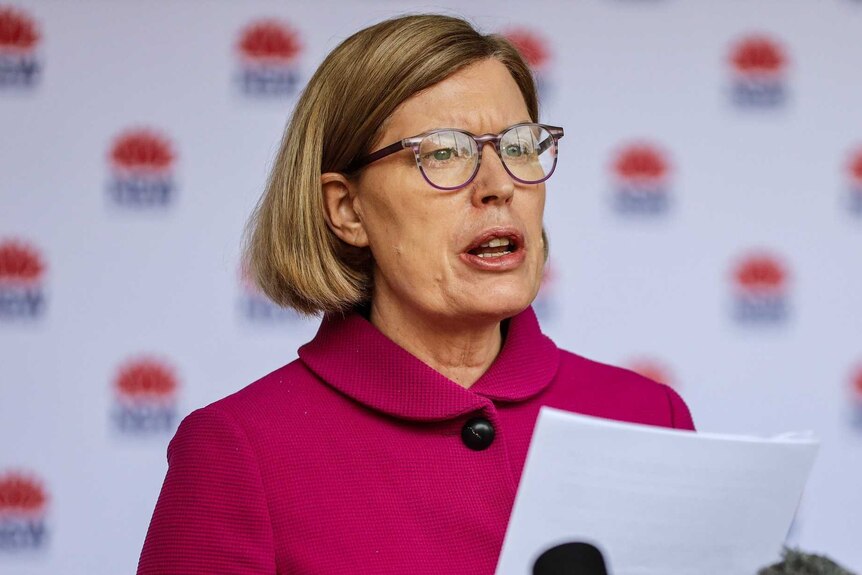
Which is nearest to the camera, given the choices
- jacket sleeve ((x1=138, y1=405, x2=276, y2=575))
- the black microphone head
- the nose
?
the black microphone head

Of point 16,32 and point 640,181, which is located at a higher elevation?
point 16,32

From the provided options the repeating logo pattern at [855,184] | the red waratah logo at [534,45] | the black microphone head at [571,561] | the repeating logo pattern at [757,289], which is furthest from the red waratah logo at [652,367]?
the black microphone head at [571,561]

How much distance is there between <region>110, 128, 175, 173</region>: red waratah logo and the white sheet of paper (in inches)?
71.6

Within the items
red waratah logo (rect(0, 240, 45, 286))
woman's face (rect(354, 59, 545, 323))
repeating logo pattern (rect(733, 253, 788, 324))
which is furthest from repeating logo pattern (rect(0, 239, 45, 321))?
repeating logo pattern (rect(733, 253, 788, 324))

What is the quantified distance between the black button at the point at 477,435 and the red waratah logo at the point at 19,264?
1504mm

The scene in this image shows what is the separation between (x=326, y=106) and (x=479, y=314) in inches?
14.3

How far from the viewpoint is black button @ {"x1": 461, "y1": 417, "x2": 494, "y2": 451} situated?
1.48m

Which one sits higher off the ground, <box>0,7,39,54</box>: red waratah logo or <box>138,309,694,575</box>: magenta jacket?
<box>0,7,39,54</box>: red waratah logo

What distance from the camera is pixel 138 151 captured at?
8.81 ft

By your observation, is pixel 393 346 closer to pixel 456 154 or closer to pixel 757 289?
pixel 456 154

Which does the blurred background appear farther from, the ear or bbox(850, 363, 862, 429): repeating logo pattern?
the ear

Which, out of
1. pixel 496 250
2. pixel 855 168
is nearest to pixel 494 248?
pixel 496 250

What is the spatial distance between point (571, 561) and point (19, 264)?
77.8 inches

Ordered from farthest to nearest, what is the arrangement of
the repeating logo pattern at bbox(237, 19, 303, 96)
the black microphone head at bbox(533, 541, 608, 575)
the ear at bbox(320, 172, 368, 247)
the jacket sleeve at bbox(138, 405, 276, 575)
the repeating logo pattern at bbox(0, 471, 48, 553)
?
the repeating logo pattern at bbox(237, 19, 303, 96) → the repeating logo pattern at bbox(0, 471, 48, 553) → the ear at bbox(320, 172, 368, 247) → the jacket sleeve at bbox(138, 405, 276, 575) → the black microphone head at bbox(533, 541, 608, 575)
